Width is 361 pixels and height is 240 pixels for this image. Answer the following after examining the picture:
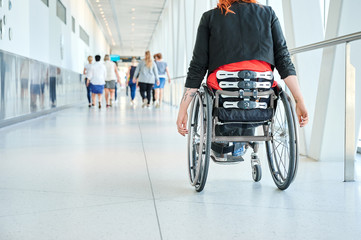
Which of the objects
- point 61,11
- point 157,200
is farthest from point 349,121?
point 61,11

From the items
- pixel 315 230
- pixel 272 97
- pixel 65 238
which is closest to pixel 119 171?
pixel 272 97

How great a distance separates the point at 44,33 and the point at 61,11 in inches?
128

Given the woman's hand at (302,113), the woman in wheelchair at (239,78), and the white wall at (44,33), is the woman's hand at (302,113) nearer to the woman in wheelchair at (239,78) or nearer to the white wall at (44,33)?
the woman in wheelchair at (239,78)

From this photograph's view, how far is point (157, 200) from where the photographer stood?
253 cm

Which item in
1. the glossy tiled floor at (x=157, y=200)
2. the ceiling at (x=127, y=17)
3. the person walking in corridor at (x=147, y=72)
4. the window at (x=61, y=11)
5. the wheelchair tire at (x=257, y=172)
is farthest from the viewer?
the ceiling at (x=127, y=17)

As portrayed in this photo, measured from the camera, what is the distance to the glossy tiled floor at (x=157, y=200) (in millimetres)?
1970

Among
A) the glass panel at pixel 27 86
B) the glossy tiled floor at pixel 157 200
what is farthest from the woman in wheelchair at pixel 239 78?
the glass panel at pixel 27 86

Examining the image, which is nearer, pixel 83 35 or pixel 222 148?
pixel 222 148

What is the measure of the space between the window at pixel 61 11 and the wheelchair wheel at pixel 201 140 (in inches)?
459

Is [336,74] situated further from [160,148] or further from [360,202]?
[160,148]

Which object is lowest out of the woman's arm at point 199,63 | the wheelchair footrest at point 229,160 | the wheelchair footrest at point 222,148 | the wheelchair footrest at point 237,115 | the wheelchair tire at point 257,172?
the wheelchair tire at point 257,172

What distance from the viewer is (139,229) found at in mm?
1982

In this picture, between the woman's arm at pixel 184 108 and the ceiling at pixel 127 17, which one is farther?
the ceiling at pixel 127 17

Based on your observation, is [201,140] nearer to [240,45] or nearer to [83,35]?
[240,45]
